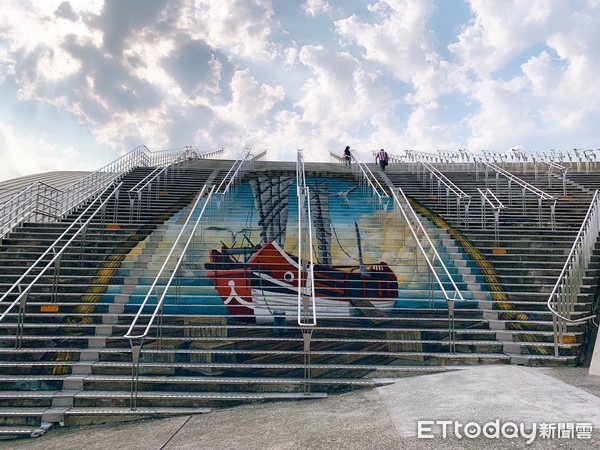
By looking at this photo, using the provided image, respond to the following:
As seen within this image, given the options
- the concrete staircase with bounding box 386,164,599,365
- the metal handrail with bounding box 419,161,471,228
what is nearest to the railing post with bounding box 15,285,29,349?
the concrete staircase with bounding box 386,164,599,365

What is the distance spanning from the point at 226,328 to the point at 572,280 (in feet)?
20.6

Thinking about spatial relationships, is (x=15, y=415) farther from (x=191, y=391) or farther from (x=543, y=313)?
(x=543, y=313)

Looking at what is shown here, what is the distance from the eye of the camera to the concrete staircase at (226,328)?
613 cm

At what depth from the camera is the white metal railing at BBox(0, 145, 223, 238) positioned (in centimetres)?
1147

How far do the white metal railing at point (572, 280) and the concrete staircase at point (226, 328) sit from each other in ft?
0.91

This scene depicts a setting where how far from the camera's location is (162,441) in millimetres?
4734

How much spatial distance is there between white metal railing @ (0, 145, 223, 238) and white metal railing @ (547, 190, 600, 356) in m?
12.1

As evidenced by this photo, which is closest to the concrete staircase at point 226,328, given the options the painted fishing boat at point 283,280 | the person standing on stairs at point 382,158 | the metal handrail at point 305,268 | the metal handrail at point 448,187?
the painted fishing boat at point 283,280

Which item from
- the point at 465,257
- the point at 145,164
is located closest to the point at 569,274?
the point at 465,257

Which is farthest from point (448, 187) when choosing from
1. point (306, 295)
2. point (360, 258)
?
point (306, 295)

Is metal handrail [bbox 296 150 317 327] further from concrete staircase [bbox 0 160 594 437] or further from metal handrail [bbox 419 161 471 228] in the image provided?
metal handrail [bbox 419 161 471 228]

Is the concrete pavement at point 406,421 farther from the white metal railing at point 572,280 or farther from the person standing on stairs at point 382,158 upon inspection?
the person standing on stairs at point 382,158

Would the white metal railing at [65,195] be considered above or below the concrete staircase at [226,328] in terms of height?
above

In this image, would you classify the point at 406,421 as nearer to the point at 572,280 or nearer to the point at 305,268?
the point at 572,280
